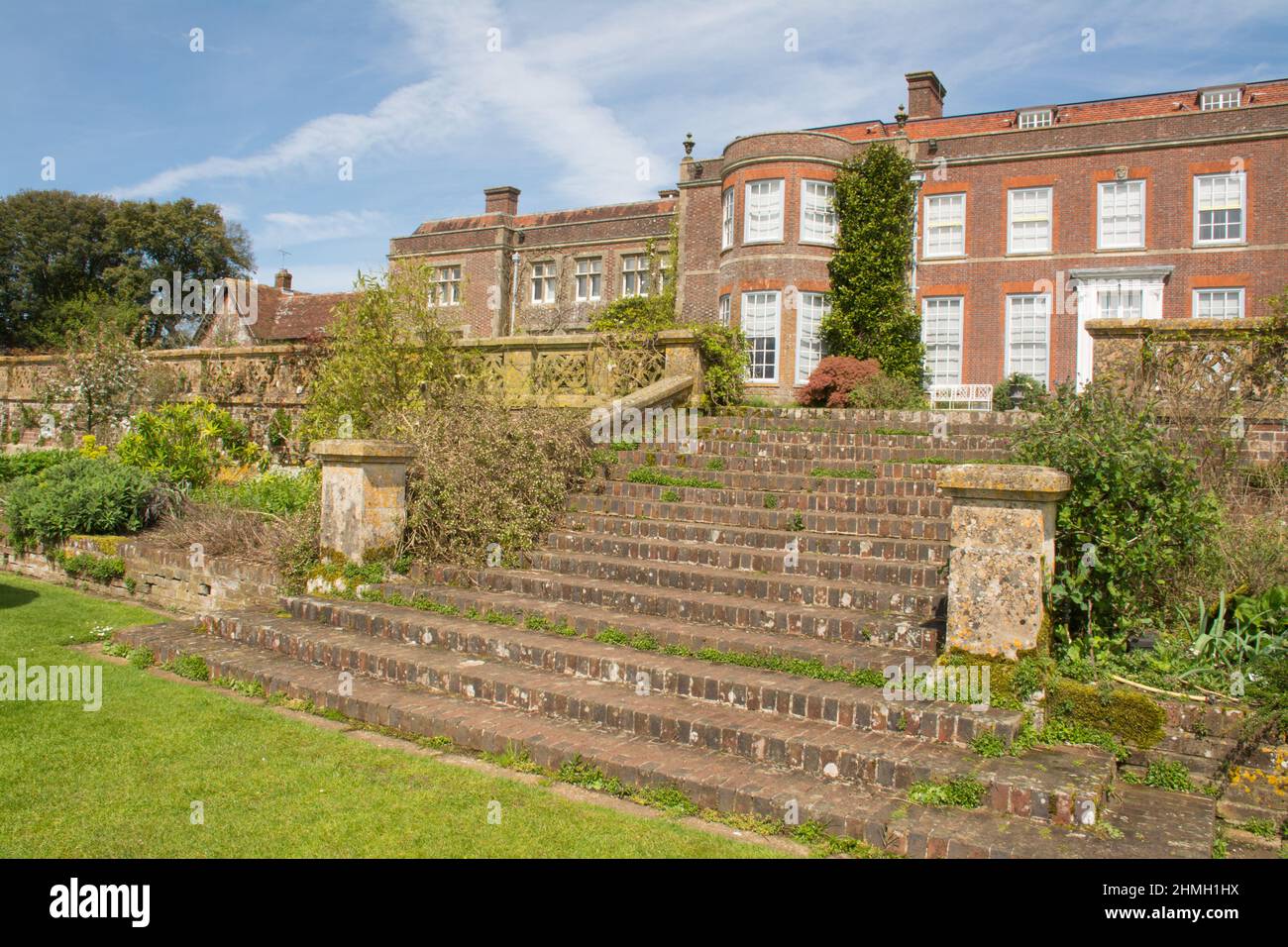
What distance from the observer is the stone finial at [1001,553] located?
5.28 m

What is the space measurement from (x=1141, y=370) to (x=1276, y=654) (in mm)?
4603

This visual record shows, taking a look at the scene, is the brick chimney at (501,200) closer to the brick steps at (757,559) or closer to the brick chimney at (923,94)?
the brick chimney at (923,94)

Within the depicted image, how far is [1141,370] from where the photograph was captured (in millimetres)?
8953

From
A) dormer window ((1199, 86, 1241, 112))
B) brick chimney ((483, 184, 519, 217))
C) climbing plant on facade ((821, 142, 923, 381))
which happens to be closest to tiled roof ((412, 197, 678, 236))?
brick chimney ((483, 184, 519, 217))

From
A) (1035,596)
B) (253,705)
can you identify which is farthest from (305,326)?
(1035,596)

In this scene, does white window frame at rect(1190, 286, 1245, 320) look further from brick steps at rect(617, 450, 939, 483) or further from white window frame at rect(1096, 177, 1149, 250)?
brick steps at rect(617, 450, 939, 483)

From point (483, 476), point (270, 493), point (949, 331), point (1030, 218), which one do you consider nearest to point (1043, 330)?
point (949, 331)

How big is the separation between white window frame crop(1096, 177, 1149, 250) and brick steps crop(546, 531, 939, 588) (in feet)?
65.2

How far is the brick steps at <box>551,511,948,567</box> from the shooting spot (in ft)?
25.2

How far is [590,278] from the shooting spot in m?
33.4

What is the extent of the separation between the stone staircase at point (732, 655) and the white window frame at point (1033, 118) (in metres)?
25.9

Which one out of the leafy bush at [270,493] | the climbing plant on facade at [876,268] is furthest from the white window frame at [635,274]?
the leafy bush at [270,493]

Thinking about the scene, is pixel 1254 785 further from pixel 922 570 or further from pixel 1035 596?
pixel 922 570

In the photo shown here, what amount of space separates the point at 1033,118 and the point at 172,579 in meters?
32.3
